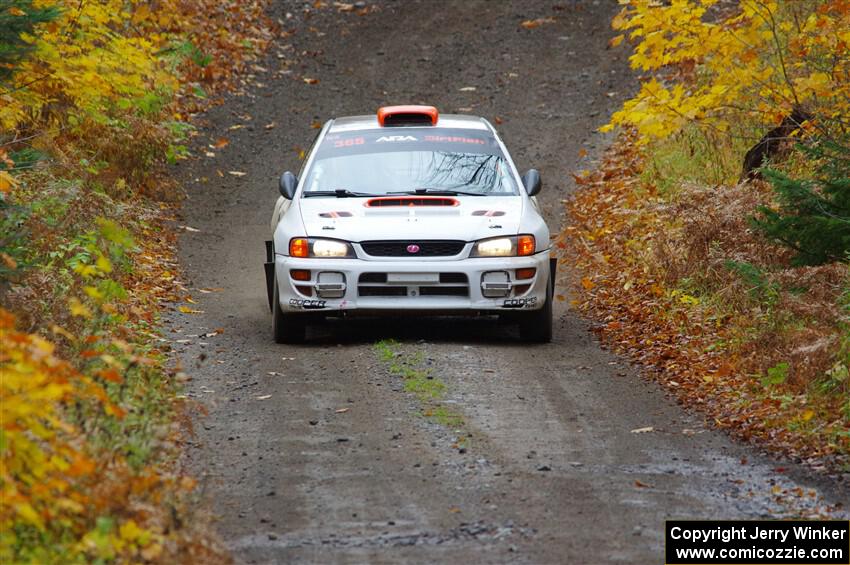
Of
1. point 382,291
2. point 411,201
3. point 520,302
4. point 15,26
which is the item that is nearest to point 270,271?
point 382,291

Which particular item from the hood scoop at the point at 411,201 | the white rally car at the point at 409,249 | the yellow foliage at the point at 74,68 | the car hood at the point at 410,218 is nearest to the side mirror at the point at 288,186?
the white rally car at the point at 409,249

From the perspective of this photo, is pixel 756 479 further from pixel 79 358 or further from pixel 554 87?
pixel 554 87

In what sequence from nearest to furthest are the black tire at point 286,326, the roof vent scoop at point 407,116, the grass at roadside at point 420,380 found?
1. the grass at roadside at point 420,380
2. the black tire at point 286,326
3. the roof vent scoop at point 407,116

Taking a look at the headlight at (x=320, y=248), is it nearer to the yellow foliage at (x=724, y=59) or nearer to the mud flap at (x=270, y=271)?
the mud flap at (x=270, y=271)

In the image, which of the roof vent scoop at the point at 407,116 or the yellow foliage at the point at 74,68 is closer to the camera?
the roof vent scoop at the point at 407,116

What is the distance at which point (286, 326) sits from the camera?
10680 mm

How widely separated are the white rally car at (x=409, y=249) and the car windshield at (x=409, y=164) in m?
0.02

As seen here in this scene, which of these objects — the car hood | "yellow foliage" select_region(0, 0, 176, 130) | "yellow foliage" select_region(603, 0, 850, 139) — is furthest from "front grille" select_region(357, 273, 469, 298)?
"yellow foliage" select_region(0, 0, 176, 130)

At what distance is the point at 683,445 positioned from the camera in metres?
7.90

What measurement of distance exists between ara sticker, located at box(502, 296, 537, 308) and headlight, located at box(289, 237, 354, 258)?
→ 1.37 metres

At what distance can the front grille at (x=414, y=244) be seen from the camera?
404 inches

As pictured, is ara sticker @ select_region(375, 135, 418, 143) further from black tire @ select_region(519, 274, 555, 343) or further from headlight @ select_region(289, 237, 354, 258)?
black tire @ select_region(519, 274, 555, 343)

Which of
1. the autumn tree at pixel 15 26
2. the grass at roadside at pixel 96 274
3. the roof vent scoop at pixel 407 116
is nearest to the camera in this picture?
the grass at roadside at pixel 96 274

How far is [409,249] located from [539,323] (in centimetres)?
141
